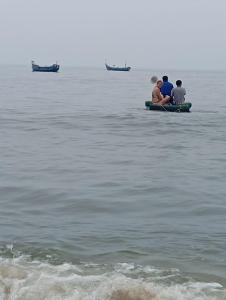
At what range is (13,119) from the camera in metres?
19.8

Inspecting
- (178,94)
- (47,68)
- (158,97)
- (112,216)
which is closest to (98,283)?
(112,216)

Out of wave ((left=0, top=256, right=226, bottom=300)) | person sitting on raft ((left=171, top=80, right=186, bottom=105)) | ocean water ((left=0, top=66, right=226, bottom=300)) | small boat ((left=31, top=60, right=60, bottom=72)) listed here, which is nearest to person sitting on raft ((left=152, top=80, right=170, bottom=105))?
person sitting on raft ((left=171, top=80, right=186, bottom=105))

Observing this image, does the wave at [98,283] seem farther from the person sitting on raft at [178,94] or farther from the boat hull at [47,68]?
Answer: the boat hull at [47,68]

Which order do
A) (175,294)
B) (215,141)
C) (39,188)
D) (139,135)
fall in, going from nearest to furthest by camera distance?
(175,294) < (39,188) < (215,141) < (139,135)

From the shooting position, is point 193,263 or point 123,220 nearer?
point 193,263

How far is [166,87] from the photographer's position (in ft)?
68.2

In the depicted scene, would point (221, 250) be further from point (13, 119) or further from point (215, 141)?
point (13, 119)

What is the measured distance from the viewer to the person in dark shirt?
818 inches

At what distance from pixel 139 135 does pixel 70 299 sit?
10782 millimetres

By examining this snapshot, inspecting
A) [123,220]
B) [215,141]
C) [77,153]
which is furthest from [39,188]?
[215,141]

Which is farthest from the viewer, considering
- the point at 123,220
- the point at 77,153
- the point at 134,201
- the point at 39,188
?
the point at 77,153

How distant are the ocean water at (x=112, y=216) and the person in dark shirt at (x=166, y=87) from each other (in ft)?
17.7

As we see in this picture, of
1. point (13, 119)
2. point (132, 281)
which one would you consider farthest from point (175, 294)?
point (13, 119)

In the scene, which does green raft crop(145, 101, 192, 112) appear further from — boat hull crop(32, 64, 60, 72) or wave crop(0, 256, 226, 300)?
boat hull crop(32, 64, 60, 72)
